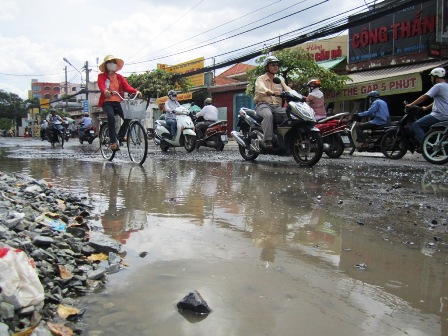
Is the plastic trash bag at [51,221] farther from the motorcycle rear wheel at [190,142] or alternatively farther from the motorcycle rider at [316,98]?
the motorcycle rear wheel at [190,142]

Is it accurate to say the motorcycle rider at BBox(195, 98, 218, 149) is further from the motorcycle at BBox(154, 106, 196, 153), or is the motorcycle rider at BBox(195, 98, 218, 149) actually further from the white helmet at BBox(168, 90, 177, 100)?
the white helmet at BBox(168, 90, 177, 100)

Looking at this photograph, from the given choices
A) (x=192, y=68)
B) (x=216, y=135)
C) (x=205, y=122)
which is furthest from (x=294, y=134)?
(x=192, y=68)

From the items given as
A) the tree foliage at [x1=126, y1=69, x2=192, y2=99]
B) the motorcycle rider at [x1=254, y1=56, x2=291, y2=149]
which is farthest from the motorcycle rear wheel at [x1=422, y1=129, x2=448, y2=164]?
the tree foliage at [x1=126, y1=69, x2=192, y2=99]

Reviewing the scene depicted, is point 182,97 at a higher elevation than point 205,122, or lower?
higher

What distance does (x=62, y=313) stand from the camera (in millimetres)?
1577

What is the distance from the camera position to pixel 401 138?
8578mm

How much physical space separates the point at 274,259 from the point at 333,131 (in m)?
6.27

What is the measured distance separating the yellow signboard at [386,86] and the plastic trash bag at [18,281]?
1378 cm

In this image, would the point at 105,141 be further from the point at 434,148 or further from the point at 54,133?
the point at 54,133

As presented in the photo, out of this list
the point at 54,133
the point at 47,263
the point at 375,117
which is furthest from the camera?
the point at 54,133

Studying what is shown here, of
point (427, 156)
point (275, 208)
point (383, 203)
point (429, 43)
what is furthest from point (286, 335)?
point (429, 43)

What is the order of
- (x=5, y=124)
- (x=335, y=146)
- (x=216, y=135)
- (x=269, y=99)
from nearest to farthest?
(x=269, y=99) → (x=335, y=146) → (x=216, y=135) → (x=5, y=124)

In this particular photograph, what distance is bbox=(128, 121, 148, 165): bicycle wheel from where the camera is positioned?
719cm

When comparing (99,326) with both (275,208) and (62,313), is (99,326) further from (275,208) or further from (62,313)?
(275,208)
